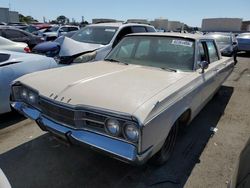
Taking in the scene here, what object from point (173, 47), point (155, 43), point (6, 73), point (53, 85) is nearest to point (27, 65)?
point (6, 73)

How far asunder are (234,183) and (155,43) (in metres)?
2.71

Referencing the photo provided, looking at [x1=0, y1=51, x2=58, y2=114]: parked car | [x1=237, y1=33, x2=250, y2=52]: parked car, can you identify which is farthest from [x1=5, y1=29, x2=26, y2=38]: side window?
[x1=237, y1=33, x2=250, y2=52]: parked car

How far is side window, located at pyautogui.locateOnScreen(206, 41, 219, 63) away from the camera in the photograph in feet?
15.0

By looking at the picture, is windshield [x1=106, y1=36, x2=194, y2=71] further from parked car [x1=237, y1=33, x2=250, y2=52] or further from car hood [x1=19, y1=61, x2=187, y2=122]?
parked car [x1=237, y1=33, x2=250, y2=52]

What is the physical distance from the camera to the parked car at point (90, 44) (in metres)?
6.17

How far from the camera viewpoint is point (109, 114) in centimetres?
233

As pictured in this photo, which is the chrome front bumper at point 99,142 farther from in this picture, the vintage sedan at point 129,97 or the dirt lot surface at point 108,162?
the dirt lot surface at point 108,162

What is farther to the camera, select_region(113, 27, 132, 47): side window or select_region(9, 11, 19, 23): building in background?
select_region(9, 11, 19, 23): building in background

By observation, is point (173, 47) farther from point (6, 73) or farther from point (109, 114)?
point (6, 73)

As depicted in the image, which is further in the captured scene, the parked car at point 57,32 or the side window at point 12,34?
the parked car at point 57,32

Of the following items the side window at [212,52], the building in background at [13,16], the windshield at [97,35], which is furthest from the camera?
the building in background at [13,16]

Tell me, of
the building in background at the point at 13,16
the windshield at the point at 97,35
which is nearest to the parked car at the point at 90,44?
the windshield at the point at 97,35

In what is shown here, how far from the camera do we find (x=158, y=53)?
3867 mm

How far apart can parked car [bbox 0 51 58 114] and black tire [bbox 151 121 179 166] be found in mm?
2734
